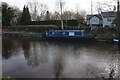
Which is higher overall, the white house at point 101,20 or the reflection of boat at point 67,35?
the white house at point 101,20

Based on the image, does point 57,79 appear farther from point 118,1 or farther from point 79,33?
point 79,33

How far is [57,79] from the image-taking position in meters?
11.7

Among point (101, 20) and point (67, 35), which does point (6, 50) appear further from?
point (101, 20)

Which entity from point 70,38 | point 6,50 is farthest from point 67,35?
point 6,50

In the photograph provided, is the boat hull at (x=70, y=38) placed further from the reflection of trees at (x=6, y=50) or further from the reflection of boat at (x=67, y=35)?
the reflection of trees at (x=6, y=50)

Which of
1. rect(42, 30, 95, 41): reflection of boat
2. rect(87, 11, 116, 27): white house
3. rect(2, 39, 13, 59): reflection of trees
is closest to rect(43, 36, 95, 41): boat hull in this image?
rect(42, 30, 95, 41): reflection of boat

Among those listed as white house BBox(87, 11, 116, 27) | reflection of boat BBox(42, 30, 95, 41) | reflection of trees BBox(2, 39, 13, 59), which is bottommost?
reflection of trees BBox(2, 39, 13, 59)

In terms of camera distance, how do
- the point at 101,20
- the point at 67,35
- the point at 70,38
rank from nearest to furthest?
the point at 70,38, the point at 67,35, the point at 101,20

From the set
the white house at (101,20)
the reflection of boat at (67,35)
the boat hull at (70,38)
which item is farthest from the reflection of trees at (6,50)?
the white house at (101,20)

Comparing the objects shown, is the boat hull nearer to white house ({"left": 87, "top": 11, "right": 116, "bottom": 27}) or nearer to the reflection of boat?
the reflection of boat

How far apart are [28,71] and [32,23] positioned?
34131 mm

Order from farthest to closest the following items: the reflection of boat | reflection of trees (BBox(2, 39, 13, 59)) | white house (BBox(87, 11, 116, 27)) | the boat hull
Result: white house (BBox(87, 11, 116, 27))
the reflection of boat
the boat hull
reflection of trees (BBox(2, 39, 13, 59))

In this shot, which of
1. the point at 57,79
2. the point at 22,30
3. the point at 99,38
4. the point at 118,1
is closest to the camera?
the point at 118,1

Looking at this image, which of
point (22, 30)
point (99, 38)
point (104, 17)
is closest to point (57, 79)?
point (99, 38)
